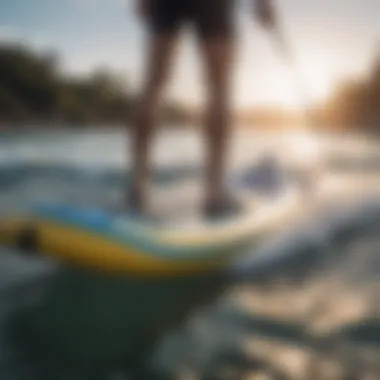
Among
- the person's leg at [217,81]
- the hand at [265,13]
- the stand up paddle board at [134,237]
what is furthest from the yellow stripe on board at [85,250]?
the hand at [265,13]

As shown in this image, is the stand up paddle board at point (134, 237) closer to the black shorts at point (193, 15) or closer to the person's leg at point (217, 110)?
the person's leg at point (217, 110)

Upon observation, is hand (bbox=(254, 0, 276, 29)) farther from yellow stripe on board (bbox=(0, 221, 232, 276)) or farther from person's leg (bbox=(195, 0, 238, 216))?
yellow stripe on board (bbox=(0, 221, 232, 276))

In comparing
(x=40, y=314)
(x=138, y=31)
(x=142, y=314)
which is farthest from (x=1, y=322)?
(x=138, y=31)

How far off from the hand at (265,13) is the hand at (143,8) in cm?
15

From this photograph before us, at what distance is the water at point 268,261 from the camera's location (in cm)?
112

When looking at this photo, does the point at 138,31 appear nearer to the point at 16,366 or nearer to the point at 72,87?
the point at 72,87

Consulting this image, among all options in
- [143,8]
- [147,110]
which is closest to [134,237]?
[147,110]

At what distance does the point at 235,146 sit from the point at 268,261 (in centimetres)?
Result: 20

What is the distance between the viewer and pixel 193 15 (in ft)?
3.67

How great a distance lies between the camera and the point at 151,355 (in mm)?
1133

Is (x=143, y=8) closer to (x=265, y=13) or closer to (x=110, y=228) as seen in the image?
(x=265, y=13)

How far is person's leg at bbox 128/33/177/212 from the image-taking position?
1111 mm

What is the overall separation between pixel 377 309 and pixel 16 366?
54cm

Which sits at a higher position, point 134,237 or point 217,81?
point 217,81
